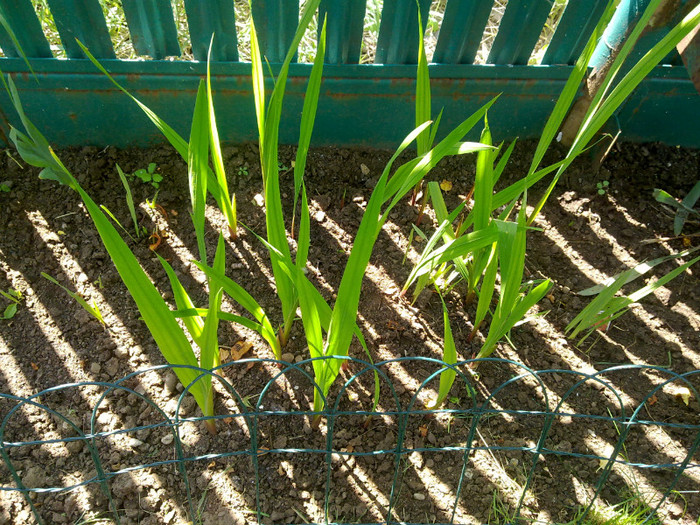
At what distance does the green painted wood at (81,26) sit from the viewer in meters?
1.71

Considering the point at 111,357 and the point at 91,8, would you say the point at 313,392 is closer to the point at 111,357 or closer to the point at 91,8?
the point at 111,357

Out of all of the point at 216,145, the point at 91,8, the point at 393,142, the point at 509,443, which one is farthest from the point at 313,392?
the point at 91,8

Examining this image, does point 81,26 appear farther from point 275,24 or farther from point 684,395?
point 684,395

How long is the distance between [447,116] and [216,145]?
1.00 metres

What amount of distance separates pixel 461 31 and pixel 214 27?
797 mm

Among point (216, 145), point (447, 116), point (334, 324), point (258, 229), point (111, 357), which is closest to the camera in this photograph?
point (334, 324)

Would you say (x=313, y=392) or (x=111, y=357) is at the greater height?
(x=111, y=357)

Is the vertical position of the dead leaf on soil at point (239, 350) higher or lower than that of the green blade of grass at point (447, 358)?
higher

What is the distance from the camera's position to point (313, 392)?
61.6 inches

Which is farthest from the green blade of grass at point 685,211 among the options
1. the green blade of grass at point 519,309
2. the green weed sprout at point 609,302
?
the green blade of grass at point 519,309

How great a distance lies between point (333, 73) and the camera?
75.6 inches

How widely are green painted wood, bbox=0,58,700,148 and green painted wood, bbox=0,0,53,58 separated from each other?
44 millimetres

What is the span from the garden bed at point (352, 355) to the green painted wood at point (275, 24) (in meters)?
0.37

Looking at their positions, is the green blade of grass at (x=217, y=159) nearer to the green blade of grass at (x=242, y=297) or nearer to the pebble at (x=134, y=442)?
the green blade of grass at (x=242, y=297)
